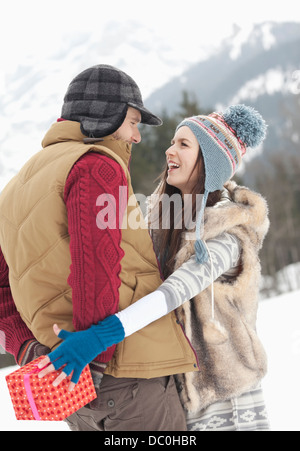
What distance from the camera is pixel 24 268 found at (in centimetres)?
146

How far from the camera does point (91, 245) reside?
1282 mm

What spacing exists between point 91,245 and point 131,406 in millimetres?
538

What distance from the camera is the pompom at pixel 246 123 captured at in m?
2.01

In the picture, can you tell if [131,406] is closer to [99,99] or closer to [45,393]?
[45,393]

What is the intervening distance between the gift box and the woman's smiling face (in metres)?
0.97

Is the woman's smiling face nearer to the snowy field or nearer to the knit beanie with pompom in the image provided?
the knit beanie with pompom

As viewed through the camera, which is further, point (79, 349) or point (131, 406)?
point (131, 406)

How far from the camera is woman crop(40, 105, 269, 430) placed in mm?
1640

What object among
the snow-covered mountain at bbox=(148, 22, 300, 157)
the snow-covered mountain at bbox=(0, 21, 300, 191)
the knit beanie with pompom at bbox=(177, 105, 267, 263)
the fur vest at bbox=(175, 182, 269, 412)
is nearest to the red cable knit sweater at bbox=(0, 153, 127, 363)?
the fur vest at bbox=(175, 182, 269, 412)

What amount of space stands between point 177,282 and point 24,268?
48cm

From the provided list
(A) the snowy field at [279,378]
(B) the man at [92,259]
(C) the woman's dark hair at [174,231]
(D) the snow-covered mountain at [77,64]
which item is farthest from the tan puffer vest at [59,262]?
(D) the snow-covered mountain at [77,64]

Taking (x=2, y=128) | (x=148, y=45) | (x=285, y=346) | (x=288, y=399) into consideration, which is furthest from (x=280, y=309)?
(x=148, y=45)

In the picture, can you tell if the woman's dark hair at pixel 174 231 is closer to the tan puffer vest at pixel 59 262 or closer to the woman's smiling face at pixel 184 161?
the woman's smiling face at pixel 184 161

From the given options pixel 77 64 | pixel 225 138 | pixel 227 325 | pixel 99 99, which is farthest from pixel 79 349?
pixel 77 64
